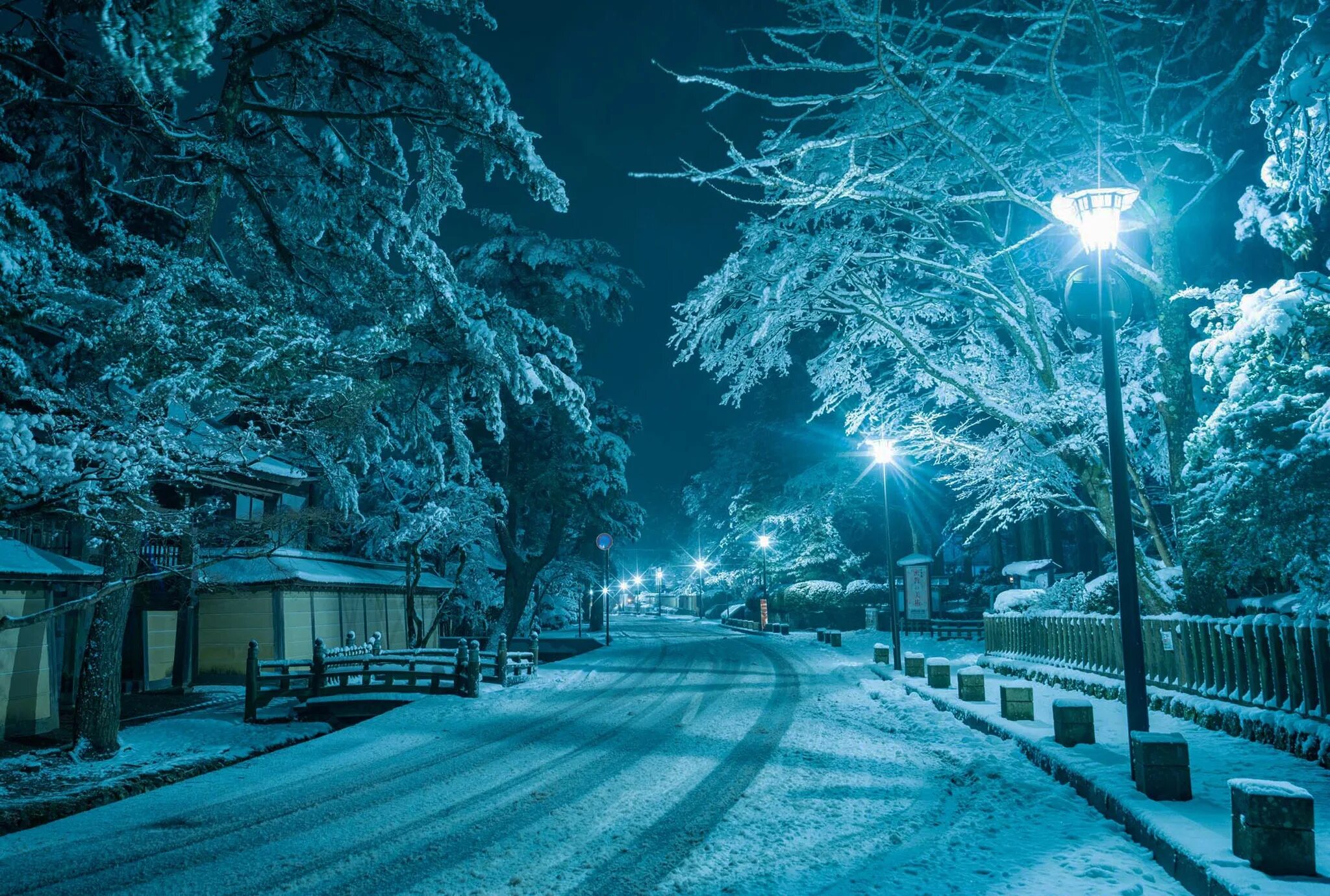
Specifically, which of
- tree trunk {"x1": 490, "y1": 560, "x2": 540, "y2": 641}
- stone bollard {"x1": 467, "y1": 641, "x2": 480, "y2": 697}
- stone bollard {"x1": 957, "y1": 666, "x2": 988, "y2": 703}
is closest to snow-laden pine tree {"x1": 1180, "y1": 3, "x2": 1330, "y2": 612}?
stone bollard {"x1": 957, "y1": 666, "x2": 988, "y2": 703}

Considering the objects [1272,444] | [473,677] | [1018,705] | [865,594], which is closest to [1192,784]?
[1018,705]

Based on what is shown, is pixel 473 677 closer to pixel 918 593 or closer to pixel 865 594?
pixel 918 593

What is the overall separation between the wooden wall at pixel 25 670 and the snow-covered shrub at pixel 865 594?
1257 inches

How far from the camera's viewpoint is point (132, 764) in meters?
10.8

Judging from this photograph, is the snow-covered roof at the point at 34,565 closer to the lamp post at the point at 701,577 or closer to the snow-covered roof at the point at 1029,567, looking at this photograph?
the snow-covered roof at the point at 1029,567

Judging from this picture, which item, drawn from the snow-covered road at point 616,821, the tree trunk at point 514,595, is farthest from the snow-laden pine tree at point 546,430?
the snow-covered road at point 616,821

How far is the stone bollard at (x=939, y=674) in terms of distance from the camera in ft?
48.6

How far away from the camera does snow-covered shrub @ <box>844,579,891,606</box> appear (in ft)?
125

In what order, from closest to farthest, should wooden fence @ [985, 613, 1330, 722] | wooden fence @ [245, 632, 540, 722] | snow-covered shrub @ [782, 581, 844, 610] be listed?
wooden fence @ [985, 613, 1330, 722] < wooden fence @ [245, 632, 540, 722] < snow-covered shrub @ [782, 581, 844, 610]

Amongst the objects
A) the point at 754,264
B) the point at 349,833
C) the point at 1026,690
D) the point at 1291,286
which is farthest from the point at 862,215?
the point at 349,833

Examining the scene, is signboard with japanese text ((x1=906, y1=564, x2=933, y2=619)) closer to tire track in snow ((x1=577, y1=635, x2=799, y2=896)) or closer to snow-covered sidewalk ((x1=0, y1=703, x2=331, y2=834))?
tire track in snow ((x1=577, y1=635, x2=799, y2=896))

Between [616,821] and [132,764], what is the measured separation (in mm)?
8103

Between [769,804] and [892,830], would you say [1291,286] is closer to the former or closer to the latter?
[892,830]

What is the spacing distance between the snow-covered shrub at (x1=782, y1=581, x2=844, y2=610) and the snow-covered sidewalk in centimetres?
2870
